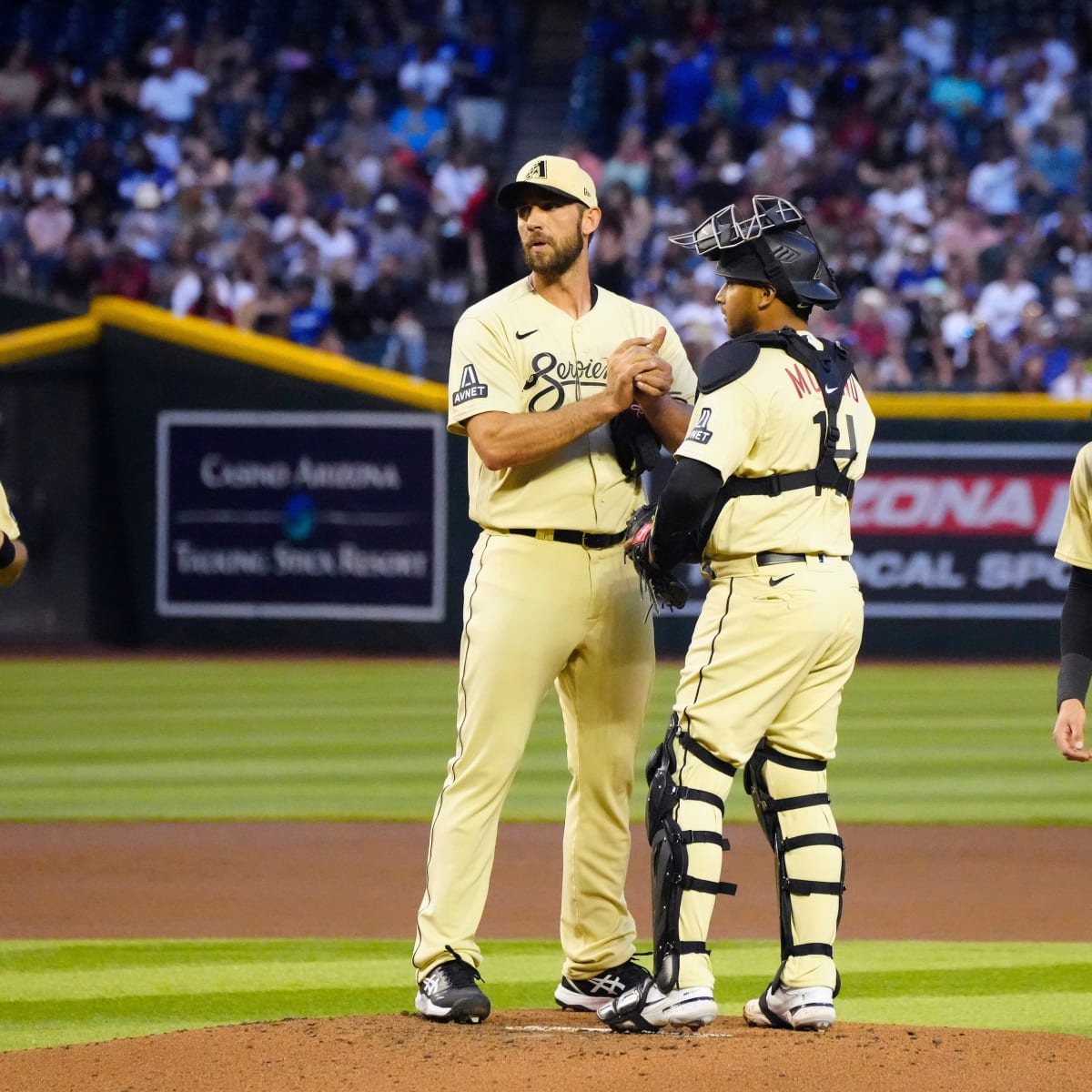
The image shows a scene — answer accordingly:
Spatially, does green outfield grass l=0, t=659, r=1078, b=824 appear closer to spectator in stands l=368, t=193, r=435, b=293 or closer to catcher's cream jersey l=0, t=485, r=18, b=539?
catcher's cream jersey l=0, t=485, r=18, b=539

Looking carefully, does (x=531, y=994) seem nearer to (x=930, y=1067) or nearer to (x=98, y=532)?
(x=930, y=1067)

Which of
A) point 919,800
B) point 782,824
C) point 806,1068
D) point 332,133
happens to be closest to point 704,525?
point 782,824

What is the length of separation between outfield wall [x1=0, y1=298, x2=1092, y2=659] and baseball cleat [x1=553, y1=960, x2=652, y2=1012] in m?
9.59

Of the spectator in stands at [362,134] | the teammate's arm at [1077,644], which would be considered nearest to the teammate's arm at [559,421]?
the teammate's arm at [1077,644]

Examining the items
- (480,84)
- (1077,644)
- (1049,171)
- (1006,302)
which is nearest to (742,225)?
(1077,644)

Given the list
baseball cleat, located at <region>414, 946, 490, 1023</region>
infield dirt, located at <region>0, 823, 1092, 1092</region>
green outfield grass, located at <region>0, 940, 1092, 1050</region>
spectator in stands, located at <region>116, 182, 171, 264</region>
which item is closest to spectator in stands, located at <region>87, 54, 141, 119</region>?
spectator in stands, located at <region>116, 182, 171, 264</region>

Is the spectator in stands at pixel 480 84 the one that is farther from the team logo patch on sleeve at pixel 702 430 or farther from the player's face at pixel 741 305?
the team logo patch on sleeve at pixel 702 430

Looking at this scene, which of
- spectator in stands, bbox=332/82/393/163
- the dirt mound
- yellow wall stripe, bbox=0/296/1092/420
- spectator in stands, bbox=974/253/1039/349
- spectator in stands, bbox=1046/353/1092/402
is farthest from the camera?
spectator in stands, bbox=332/82/393/163

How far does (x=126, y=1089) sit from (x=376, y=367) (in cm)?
1163

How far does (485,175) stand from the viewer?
19094 mm

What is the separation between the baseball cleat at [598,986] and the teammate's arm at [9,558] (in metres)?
1.93

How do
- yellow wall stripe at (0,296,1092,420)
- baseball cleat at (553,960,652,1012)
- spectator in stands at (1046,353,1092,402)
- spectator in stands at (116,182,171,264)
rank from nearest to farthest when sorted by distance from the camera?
baseball cleat at (553,960,652,1012), yellow wall stripe at (0,296,1092,420), spectator in stands at (1046,353,1092,402), spectator in stands at (116,182,171,264)

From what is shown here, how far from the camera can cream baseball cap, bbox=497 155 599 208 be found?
4.73 m

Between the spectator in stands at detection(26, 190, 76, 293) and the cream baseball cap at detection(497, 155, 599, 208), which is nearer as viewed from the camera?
the cream baseball cap at detection(497, 155, 599, 208)
